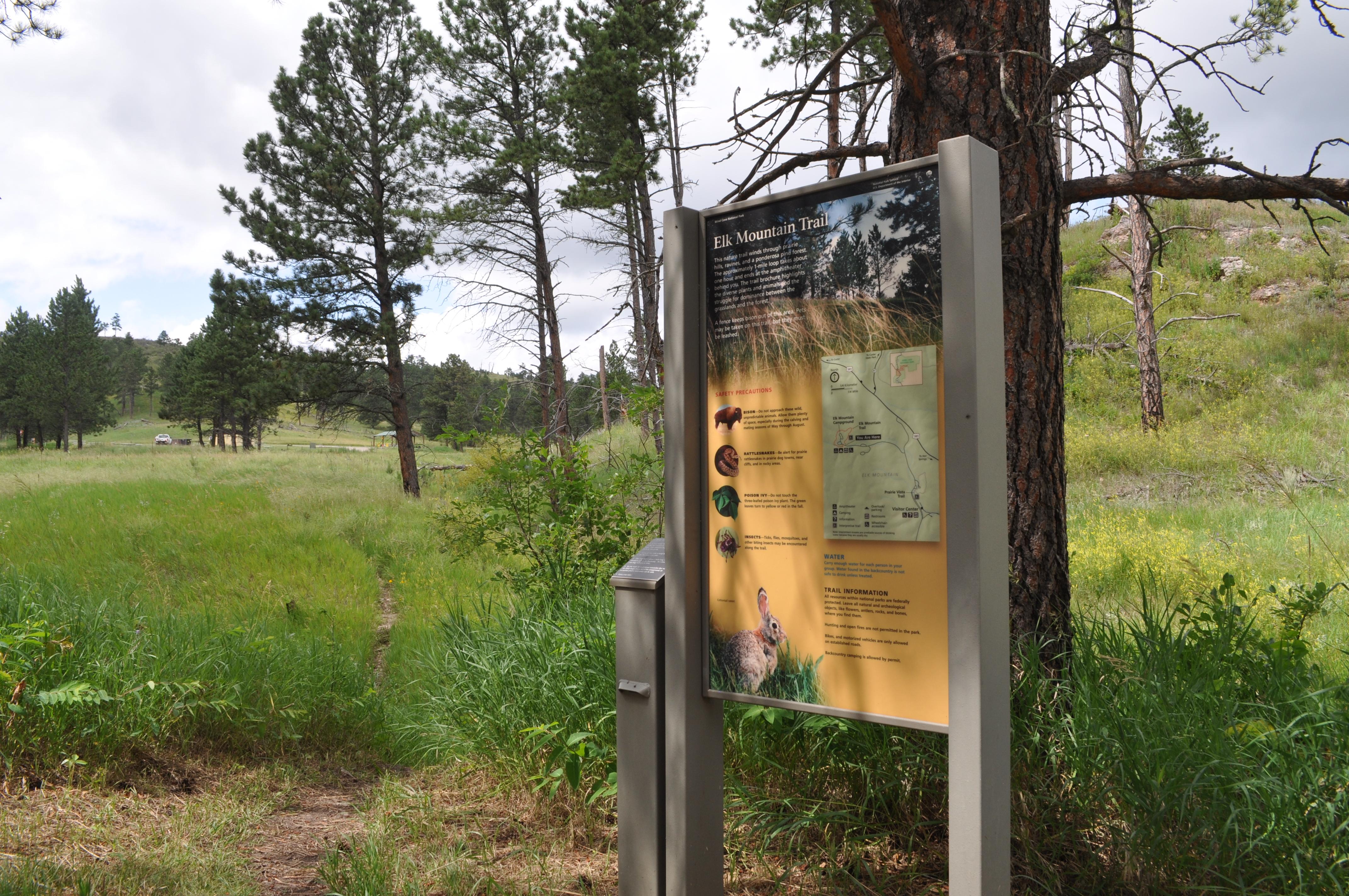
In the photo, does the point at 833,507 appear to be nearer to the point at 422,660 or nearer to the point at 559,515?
the point at 559,515

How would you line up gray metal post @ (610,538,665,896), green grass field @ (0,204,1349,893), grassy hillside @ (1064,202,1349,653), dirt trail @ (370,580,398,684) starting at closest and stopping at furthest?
1. gray metal post @ (610,538,665,896)
2. green grass field @ (0,204,1349,893)
3. grassy hillside @ (1064,202,1349,653)
4. dirt trail @ (370,580,398,684)

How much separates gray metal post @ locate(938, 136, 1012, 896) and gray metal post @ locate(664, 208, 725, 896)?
809mm

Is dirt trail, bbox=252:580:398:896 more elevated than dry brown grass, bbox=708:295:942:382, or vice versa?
dry brown grass, bbox=708:295:942:382

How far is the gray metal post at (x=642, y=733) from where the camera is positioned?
95.7 inches

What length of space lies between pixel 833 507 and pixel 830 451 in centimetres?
16

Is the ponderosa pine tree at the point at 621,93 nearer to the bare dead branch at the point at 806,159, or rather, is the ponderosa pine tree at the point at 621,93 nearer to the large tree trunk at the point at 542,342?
the large tree trunk at the point at 542,342

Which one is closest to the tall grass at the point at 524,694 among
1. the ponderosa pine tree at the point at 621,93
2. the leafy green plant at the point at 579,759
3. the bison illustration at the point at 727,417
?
the leafy green plant at the point at 579,759

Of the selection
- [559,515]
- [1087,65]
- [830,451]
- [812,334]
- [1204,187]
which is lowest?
[559,515]

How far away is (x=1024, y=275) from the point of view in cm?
307

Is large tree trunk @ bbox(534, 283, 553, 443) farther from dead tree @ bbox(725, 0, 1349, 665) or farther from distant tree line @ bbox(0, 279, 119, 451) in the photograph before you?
distant tree line @ bbox(0, 279, 119, 451)

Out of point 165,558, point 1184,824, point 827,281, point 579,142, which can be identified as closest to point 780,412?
point 827,281

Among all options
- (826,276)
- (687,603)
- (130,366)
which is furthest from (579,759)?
(130,366)

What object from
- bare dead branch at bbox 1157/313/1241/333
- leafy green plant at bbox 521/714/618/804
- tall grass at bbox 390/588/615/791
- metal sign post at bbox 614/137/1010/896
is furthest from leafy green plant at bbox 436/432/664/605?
bare dead branch at bbox 1157/313/1241/333

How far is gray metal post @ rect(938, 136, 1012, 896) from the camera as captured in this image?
71.1 inches
